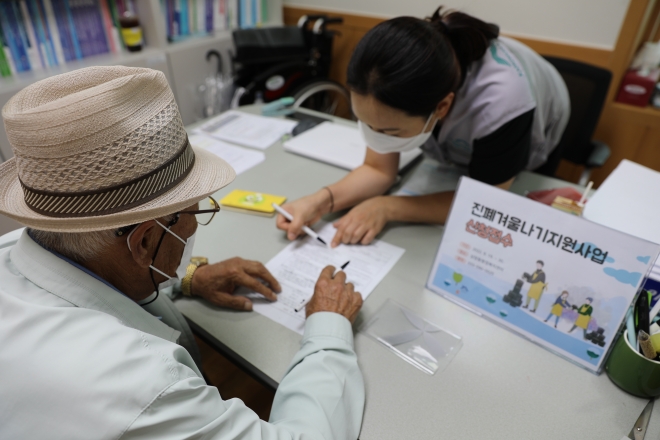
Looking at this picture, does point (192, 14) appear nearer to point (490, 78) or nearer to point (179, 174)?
point (490, 78)

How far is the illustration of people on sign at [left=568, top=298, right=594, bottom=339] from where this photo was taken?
0.79 m

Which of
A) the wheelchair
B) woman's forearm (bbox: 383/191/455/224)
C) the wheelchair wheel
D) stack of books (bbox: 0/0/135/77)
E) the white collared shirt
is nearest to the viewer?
the white collared shirt

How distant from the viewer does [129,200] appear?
581mm

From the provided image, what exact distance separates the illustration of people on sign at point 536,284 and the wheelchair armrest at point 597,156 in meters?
1.17

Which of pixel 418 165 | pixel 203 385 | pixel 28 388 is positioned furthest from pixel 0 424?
pixel 418 165

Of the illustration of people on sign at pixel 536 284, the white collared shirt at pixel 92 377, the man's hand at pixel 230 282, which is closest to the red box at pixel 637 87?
the illustration of people on sign at pixel 536 284

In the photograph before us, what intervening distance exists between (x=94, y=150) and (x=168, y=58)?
2234mm

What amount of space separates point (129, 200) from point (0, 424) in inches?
12.7

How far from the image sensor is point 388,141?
1.17m

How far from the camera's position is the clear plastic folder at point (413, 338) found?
2.72 ft

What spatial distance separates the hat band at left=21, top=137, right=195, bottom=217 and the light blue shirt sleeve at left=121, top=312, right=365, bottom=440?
10.4 inches

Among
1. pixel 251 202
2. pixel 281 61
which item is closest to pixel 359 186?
pixel 251 202

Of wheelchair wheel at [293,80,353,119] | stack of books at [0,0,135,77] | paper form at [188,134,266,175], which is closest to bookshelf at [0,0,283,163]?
stack of books at [0,0,135,77]

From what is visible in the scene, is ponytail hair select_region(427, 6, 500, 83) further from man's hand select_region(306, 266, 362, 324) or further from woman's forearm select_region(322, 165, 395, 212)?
man's hand select_region(306, 266, 362, 324)
